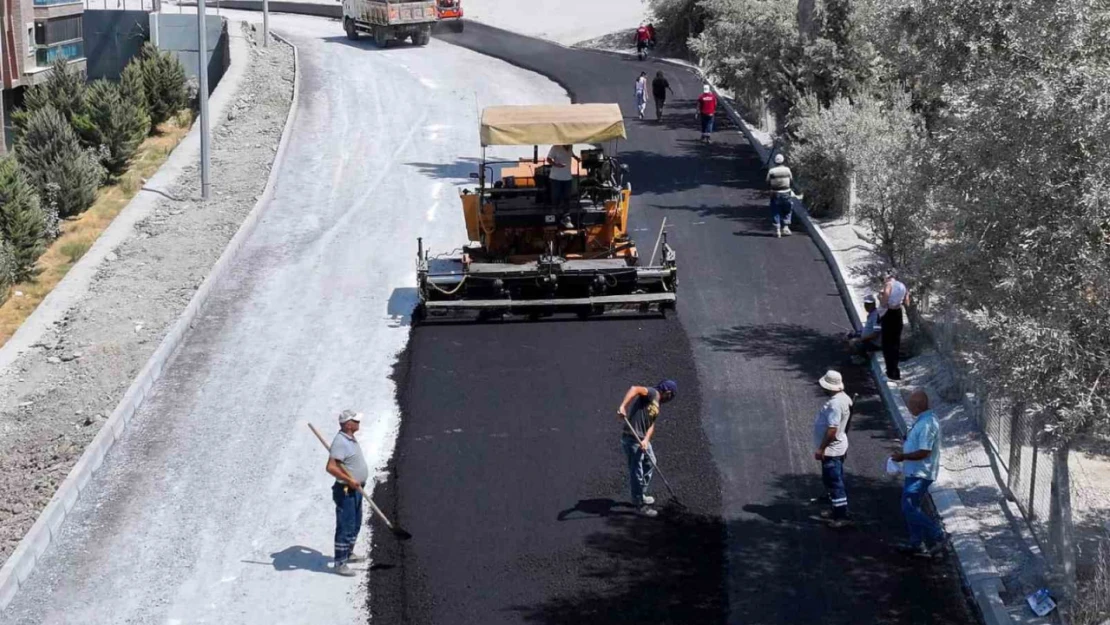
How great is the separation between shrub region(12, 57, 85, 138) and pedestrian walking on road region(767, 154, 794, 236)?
16.9 meters

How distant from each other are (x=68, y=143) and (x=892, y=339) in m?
18.8

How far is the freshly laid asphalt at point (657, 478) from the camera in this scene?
1134 cm

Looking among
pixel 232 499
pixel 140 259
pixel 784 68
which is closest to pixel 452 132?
pixel 784 68

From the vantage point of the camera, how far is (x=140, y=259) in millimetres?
22375

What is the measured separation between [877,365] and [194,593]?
870cm

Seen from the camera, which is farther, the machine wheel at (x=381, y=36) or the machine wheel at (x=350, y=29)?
the machine wheel at (x=350, y=29)

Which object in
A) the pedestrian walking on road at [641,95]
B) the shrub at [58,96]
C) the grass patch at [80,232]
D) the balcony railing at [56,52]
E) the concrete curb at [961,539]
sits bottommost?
the grass patch at [80,232]

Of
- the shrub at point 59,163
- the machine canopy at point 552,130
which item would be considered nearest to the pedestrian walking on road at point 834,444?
the machine canopy at point 552,130

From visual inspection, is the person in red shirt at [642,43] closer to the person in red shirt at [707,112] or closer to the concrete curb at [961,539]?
the person in red shirt at [707,112]

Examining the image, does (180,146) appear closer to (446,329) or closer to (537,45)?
(446,329)

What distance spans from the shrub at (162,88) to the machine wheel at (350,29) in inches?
451

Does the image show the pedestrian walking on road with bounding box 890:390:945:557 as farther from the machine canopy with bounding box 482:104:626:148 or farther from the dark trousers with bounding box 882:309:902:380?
the machine canopy with bounding box 482:104:626:148

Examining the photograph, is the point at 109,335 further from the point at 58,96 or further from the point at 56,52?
the point at 56,52

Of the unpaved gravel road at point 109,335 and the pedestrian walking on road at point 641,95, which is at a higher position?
the pedestrian walking on road at point 641,95
